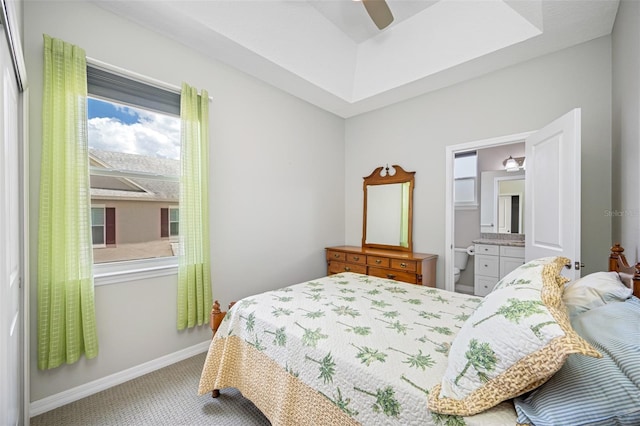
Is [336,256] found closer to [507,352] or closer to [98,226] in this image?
[98,226]

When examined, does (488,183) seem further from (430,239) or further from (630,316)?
(630,316)

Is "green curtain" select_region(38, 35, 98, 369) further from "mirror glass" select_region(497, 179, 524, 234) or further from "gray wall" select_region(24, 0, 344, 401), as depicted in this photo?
"mirror glass" select_region(497, 179, 524, 234)

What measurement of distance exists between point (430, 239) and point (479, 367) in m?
2.54

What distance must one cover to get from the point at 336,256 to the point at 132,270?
2274 millimetres

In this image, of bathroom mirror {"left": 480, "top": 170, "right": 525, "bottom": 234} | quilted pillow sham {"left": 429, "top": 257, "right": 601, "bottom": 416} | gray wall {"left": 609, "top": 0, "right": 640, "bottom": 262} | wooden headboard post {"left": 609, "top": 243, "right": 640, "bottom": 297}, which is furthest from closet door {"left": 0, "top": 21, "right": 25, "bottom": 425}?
bathroom mirror {"left": 480, "top": 170, "right": 525, "bottom": 234}

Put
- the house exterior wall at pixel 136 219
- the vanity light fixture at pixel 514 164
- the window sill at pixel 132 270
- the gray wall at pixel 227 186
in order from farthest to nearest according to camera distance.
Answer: the vanity light fixture at pixel 514 164 → the house exterior wall at pixel 136 219 → the window sill at pixel 132 270 → the gray wall at pixel 227 186

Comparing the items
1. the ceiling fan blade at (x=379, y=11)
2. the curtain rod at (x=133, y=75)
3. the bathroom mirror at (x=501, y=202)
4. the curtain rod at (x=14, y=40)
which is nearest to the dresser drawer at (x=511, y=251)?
the bathroom mirror at (x=501, y=202)

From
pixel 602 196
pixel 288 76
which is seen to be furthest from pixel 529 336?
pixel 288 76

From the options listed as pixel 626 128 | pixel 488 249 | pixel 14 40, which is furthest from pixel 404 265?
pixel 14 40

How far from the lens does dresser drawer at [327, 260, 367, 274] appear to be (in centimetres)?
340

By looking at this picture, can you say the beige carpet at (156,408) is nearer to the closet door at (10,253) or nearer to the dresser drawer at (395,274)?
the closet door at (10,253)

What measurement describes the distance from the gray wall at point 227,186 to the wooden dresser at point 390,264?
33 centimetres

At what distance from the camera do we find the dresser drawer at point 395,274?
300 cm

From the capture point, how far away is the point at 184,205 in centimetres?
231
